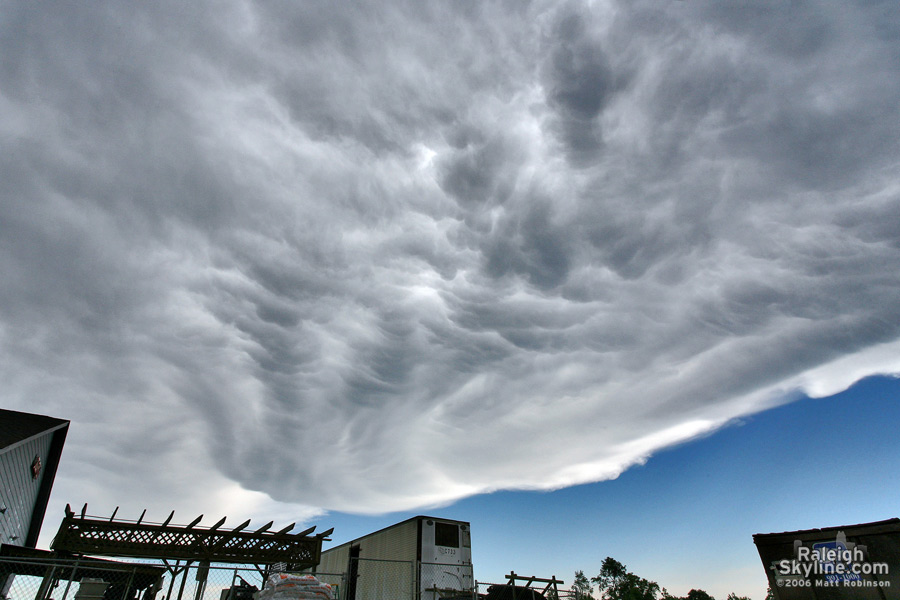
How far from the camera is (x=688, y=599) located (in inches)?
3477

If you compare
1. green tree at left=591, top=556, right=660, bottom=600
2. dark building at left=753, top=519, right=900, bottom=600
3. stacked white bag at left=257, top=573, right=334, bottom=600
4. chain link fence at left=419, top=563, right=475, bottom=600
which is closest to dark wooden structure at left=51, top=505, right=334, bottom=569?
chain link fence at left=419, top=563, right=475, bottom=600

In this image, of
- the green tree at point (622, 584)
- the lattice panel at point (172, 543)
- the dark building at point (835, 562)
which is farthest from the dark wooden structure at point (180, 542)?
the green tree at point (622, 584)

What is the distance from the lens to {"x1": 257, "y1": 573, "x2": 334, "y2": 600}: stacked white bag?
7.87 meters

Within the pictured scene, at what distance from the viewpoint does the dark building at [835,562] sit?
468 inches

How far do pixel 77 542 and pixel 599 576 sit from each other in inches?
3853

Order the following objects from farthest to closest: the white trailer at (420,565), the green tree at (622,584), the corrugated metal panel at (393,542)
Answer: the green tree at (622,584), the corrugated metal panel at (393,542), the white trailer at (420,565)

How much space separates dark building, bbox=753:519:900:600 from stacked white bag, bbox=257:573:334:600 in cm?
1403

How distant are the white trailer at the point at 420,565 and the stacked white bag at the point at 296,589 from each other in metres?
10.4

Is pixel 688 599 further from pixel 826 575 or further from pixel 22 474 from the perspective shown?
pixel 22 474

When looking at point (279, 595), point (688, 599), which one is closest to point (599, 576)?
point (688, 599)

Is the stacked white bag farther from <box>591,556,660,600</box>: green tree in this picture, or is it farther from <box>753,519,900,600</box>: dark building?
<box>591,556,660,600</box>: green tree

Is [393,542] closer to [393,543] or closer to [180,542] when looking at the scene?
[393,543]

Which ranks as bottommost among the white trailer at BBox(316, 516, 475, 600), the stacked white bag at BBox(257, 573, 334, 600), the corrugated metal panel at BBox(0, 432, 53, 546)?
the stacked white bag at BBox(257, 573, 334, 600)

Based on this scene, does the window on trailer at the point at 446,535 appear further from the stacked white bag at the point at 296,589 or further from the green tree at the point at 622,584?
the green tree at the point at 622,584
